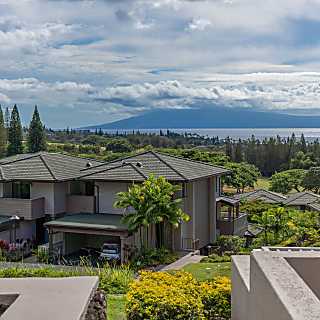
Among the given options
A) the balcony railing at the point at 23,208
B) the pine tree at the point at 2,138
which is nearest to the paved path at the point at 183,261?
the balcony railing at the point at 23,208

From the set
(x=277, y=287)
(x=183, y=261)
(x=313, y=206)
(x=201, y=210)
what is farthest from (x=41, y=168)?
(x=313, y=206)

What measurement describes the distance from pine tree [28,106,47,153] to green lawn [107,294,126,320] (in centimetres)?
5401

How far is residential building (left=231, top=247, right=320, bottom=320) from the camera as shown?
3861 mm

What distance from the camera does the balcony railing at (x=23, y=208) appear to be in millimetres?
23434

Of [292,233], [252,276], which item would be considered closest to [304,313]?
[252,276]

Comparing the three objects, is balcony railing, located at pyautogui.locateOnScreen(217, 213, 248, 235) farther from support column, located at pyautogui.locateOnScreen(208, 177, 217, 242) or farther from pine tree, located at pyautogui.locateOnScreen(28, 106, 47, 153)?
pine tree, located at pyautogui.locateOnScreen(28, 106, 47, 153)

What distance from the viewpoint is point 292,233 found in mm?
23422

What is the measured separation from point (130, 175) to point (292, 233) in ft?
25.3

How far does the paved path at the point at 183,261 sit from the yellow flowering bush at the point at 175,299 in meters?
9.22

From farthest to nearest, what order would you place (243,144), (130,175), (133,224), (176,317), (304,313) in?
(243,144)
(130,175)
(133,224)
(176,317)
(304,313)

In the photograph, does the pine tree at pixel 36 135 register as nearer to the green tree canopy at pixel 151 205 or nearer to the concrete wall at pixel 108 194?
the concrete wall at pixel 108 194

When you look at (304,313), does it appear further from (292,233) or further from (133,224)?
(292,233)

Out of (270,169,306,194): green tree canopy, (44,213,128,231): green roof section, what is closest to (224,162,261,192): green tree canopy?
(270,169,306,194): green tree canopy

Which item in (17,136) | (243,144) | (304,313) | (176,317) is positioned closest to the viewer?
(304,313)
